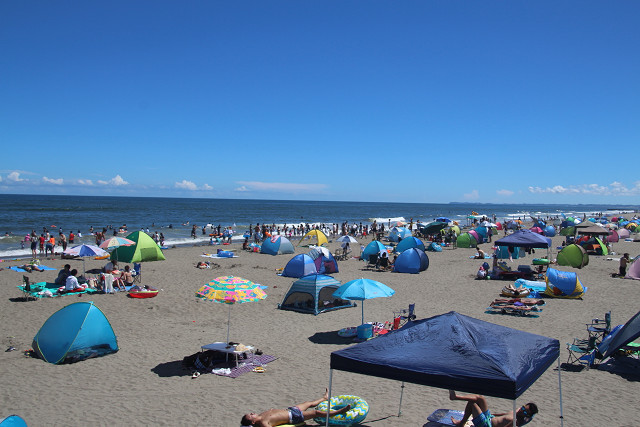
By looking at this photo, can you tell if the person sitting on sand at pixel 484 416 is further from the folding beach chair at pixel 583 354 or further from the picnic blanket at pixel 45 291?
the picnic blanket at pixel 45 291

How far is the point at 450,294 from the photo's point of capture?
1666 centimetres

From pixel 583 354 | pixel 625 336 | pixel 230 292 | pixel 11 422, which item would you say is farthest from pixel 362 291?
pixel 11 422

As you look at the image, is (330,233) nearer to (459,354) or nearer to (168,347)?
(168,347)

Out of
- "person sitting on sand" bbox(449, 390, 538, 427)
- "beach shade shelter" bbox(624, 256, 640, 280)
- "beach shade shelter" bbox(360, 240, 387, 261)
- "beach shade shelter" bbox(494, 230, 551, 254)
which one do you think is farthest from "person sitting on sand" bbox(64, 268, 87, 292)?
"beach shade shelter" bbox(624, 256, 640, 280)

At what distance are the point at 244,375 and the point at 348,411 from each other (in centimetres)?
287

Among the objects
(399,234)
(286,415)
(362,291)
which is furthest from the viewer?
(399,234)

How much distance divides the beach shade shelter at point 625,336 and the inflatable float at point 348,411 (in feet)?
15.8

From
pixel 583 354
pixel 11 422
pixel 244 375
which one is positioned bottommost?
pixel 244 375

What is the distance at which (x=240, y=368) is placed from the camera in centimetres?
899

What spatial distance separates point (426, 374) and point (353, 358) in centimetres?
88

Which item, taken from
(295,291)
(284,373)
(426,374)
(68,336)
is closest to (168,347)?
(68,336)

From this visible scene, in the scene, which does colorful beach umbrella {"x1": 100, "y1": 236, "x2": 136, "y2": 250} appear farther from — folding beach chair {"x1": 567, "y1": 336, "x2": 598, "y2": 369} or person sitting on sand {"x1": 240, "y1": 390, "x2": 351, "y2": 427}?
folding beach chair {"x1": 567, "y1": 336, "x2": 598, "y2": 369}

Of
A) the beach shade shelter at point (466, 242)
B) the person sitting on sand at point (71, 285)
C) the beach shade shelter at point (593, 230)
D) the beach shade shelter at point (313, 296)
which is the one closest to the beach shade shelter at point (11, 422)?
the beach shade shelter at point (313, 296)

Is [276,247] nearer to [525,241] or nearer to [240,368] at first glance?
[525,241]
